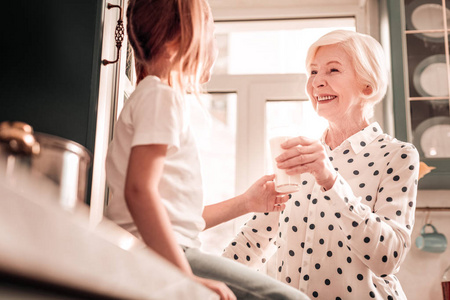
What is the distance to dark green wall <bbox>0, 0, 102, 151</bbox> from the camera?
137 cm

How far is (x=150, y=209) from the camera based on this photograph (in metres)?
0.76

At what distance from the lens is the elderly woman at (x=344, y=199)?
129cm

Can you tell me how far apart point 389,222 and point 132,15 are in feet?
2.81

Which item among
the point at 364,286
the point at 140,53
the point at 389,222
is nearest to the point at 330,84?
the point at 389,222

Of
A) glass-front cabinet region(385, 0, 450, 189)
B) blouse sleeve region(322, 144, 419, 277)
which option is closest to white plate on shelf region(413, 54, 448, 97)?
glass-front cabinet region(385, 0, 450, 189)

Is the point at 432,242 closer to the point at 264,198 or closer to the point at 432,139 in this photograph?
the point at 432,139

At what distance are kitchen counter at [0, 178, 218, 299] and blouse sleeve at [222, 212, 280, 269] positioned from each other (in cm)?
131

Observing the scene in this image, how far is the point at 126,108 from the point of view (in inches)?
36.4

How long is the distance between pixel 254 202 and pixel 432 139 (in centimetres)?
130

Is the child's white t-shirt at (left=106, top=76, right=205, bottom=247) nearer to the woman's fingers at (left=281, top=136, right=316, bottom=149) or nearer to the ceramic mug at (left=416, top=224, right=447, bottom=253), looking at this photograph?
the woman's fingers at (left=281, top=136, right=316, bottom=149)

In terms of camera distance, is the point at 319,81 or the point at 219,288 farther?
the point at 319,81

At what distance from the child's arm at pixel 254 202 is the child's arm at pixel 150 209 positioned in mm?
493

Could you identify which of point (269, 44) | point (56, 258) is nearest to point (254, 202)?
point (56, 258)

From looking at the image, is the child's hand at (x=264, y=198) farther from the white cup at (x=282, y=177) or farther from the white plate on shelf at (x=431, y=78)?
the white plate on shelf at (x=431, y=78)
